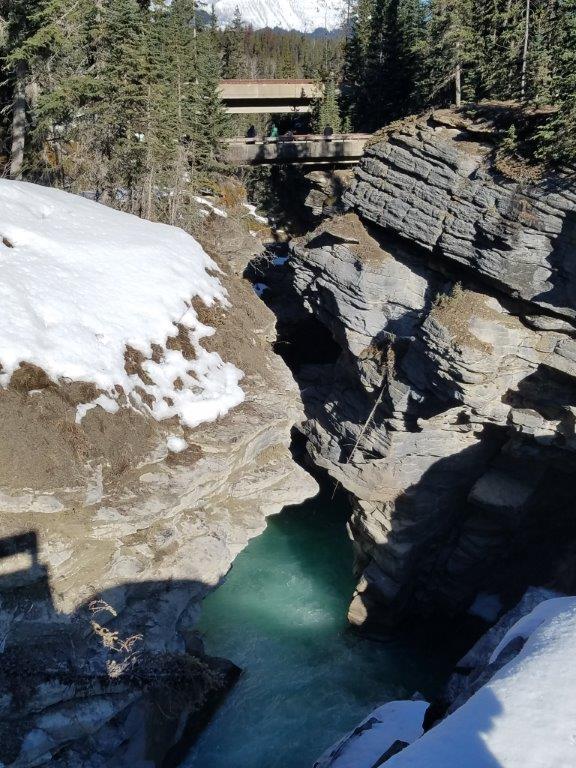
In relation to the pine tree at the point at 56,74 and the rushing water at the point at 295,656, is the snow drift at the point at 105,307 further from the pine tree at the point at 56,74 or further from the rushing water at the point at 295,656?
the rushing water at the point at 295,656

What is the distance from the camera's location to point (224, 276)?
1745 cm

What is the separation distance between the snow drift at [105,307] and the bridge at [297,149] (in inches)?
784

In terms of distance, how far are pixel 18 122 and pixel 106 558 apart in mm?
15921

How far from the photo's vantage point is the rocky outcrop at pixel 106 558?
9.71 meters

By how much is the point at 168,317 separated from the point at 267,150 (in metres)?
23.5

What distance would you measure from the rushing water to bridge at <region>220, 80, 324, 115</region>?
32039mm

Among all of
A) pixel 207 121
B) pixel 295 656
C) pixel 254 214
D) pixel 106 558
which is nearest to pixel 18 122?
pixel 207 121

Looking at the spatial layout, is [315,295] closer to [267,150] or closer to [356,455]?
[356,455]

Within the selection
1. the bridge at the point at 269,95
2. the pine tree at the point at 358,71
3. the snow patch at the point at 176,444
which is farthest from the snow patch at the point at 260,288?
the snow patch at the point at 176,444

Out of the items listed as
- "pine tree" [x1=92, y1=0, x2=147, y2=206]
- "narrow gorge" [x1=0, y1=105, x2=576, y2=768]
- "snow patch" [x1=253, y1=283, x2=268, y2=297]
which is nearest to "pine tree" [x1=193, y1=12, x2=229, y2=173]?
"narrow gorge" [x1=0, y1=105, x2=576, y2=768]

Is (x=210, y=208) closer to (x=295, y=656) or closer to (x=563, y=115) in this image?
(x=563, y=115)

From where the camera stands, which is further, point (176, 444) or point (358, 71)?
point (358, 71)

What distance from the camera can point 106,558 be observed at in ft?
36.0

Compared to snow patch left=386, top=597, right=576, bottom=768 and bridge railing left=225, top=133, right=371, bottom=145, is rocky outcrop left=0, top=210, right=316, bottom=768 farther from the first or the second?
bridge railing left=225, top=133, right=371, bottom=145
